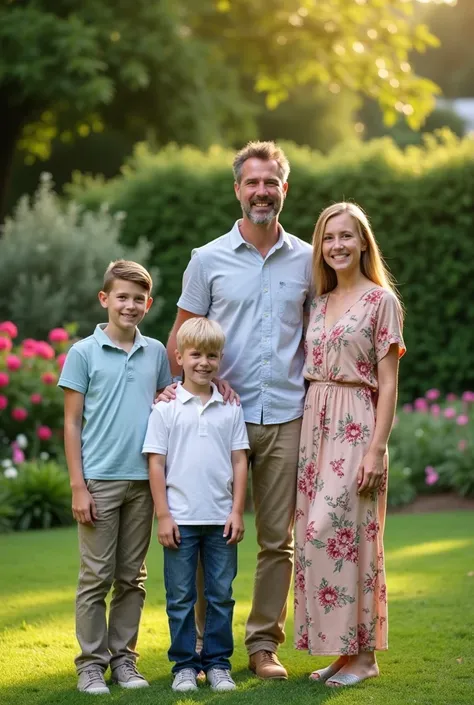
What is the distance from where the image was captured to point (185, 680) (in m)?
4.00

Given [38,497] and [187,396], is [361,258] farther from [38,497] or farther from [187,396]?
[38,497]

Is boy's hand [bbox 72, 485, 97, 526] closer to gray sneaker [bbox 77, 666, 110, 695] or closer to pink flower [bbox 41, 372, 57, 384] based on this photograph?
gray sneaker [bbox 77, 666, 110, 695]

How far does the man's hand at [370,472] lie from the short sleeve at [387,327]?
39 cm

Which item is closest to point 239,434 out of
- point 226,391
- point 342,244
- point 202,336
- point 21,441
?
point 226,391

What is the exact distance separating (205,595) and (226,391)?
801 mm

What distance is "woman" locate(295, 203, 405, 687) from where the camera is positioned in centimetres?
411

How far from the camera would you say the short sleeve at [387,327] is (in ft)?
13.7

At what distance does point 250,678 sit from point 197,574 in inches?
18.5

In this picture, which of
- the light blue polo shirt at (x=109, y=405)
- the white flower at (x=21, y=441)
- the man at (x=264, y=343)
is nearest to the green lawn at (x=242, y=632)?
the man at (x=264, y=343)

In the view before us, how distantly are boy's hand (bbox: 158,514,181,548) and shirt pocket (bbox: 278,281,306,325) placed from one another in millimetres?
953

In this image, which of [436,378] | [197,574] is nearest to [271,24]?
[436,378]

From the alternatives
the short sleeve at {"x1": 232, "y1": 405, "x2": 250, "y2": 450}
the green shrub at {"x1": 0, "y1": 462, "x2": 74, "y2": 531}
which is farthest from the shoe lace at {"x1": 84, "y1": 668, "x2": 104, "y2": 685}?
the green shrub at {"x1": 0, "y1": 462, "x2": 74, "y2": 531}

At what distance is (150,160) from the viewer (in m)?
12.3

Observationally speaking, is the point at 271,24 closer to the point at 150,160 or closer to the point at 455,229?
the point at 150,160
